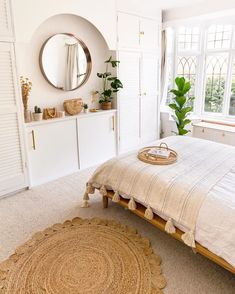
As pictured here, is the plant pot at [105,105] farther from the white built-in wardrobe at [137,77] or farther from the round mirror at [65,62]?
the round mirror at [65,62]

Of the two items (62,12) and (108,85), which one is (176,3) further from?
(62,12)

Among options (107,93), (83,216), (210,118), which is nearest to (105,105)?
(107,93)

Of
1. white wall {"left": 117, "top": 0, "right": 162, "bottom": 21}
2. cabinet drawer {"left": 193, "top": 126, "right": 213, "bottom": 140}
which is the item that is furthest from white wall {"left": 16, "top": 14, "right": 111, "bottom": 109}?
cabinet drawer {"left": 193, "top": 126, "right": 213, "bottom": 140}

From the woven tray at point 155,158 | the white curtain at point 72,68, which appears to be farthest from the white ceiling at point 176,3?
the woven tray at point 155,158

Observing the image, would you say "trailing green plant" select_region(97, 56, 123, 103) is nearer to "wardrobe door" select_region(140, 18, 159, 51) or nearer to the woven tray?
"wardrobe door" select_region(140, 18, 159, 51)

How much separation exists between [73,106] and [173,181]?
6.95 ft

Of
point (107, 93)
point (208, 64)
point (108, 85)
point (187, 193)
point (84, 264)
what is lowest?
point (84, 264)

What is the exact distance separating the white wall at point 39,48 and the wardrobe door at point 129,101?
37 cm

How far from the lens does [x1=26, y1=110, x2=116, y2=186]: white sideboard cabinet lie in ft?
10.5

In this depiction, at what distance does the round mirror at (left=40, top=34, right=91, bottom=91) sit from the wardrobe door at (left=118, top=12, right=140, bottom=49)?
64cm

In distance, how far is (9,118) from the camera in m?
2.84

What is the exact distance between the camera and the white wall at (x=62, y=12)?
2758mm

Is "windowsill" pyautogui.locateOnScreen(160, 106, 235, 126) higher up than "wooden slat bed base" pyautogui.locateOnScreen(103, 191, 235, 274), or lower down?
higher up

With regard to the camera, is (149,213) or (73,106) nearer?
(149,213)
